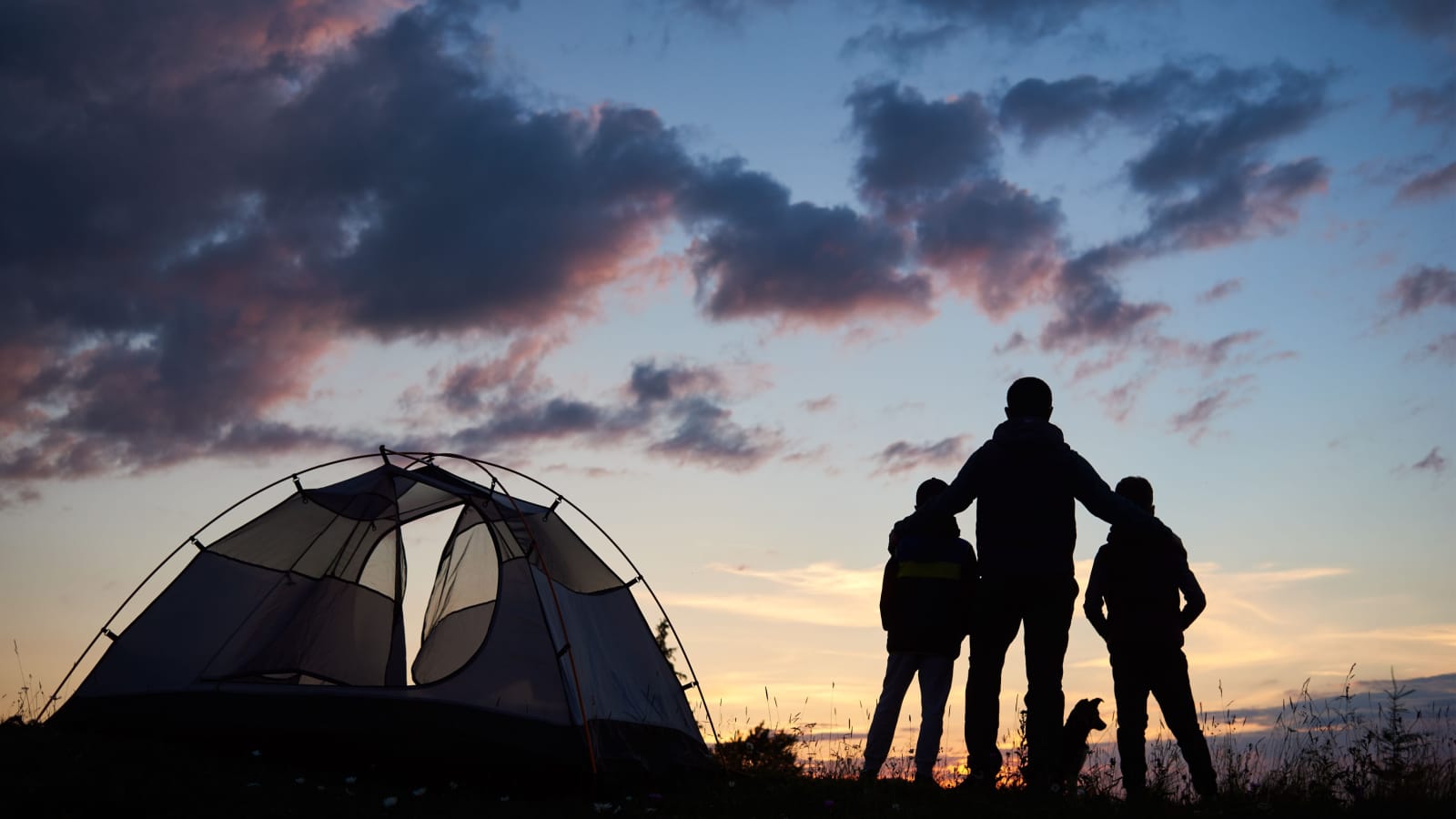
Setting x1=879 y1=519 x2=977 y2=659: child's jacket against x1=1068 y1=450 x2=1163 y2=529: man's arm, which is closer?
x1=1068 y1=450 x2=1163 y2=529: man's arm

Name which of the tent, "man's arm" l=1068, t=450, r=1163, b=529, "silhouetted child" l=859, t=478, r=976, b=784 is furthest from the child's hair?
the tent

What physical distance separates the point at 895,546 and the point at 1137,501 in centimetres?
173

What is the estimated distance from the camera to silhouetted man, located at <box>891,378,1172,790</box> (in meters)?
7.36

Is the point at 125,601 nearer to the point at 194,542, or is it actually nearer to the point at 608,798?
the point at 194,542

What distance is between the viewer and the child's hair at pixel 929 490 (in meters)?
8.50

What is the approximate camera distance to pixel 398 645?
40.0 ft

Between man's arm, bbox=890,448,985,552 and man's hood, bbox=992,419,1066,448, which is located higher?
man's hood, bbox=992,419,1066,448

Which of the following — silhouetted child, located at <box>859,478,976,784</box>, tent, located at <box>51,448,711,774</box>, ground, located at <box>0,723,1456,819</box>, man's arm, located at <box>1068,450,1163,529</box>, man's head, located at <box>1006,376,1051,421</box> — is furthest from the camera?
tent, located at <box>51,448,711,774</box>

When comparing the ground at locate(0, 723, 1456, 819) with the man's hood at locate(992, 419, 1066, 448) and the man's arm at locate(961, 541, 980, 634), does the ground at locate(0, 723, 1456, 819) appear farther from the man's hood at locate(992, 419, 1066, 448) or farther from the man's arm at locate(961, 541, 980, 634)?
the man's hood at locate(992, 419, 1066, 448)

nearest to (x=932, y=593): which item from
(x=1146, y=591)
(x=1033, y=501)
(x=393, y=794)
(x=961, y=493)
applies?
(x=961, y=493)

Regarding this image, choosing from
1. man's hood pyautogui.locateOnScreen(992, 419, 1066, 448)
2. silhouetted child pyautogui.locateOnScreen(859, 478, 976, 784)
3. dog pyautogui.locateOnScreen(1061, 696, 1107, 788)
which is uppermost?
man's hood pyautogui.locateOnScreen(992, 419, 1066, 448)

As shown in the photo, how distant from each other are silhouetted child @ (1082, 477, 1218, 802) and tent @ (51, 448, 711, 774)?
380 centimetres

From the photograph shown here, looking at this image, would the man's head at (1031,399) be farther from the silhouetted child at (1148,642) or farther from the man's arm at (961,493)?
the silhouetted child at (1148,642)

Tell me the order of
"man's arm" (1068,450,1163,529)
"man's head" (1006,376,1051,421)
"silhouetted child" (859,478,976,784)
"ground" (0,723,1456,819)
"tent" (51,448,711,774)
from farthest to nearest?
"tent" (51,448,711,774)
"silhouetted child" (859,478,976,784)
"man's head" (1006,376,1051,421)
"man's arm" (1068,450,1163,529)
"ground" (0,723,1456,819)
